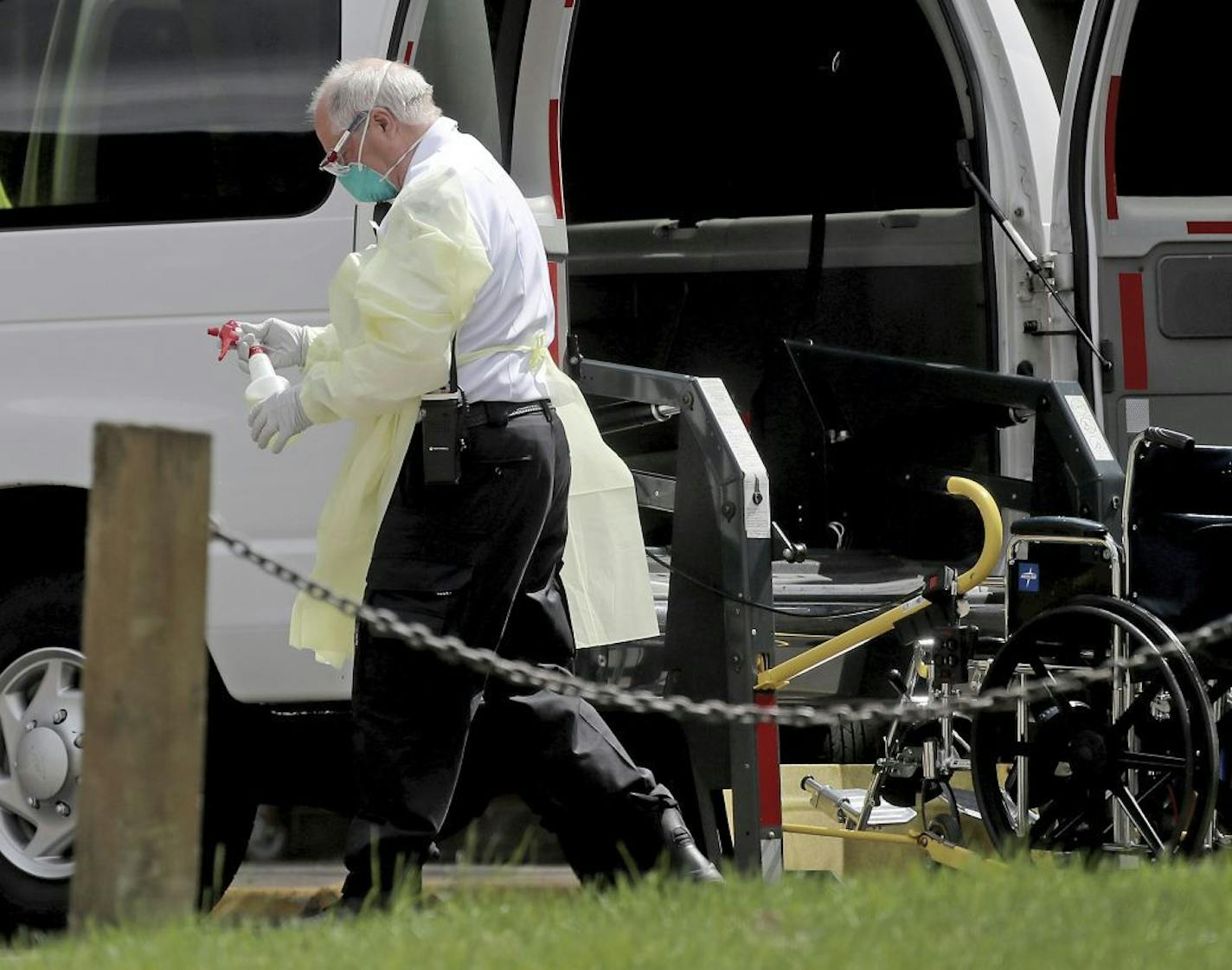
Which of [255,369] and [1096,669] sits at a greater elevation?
[255,369]

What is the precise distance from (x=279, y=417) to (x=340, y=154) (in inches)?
21.5

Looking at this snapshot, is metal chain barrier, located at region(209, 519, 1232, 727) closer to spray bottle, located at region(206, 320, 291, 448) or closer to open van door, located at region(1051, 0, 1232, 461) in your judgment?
spray bottle, located at region(206, 320, 291, 448)

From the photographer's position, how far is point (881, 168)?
6.85 m

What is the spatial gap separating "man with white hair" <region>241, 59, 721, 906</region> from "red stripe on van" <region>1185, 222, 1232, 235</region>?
2.09 m

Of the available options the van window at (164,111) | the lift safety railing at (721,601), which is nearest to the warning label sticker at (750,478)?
the lift safety railing at (721,601)

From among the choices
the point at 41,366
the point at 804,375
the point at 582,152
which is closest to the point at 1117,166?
the point at 804,375

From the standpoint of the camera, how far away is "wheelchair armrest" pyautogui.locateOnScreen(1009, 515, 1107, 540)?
14.1 ft

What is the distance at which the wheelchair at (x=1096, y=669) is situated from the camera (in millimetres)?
4113

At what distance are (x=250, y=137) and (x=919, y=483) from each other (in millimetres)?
2138

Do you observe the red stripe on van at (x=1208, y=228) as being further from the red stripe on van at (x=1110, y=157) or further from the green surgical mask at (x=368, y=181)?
the green surgical mask at (x=368, y=181)

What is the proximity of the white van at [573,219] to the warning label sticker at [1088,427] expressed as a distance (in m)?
0.48

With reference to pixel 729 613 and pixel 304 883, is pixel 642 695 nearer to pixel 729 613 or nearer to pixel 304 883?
pixel 729 613

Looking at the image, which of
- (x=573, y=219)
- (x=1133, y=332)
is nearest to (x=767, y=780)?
(x=1133, y=332)

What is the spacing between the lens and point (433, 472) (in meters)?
3.97
